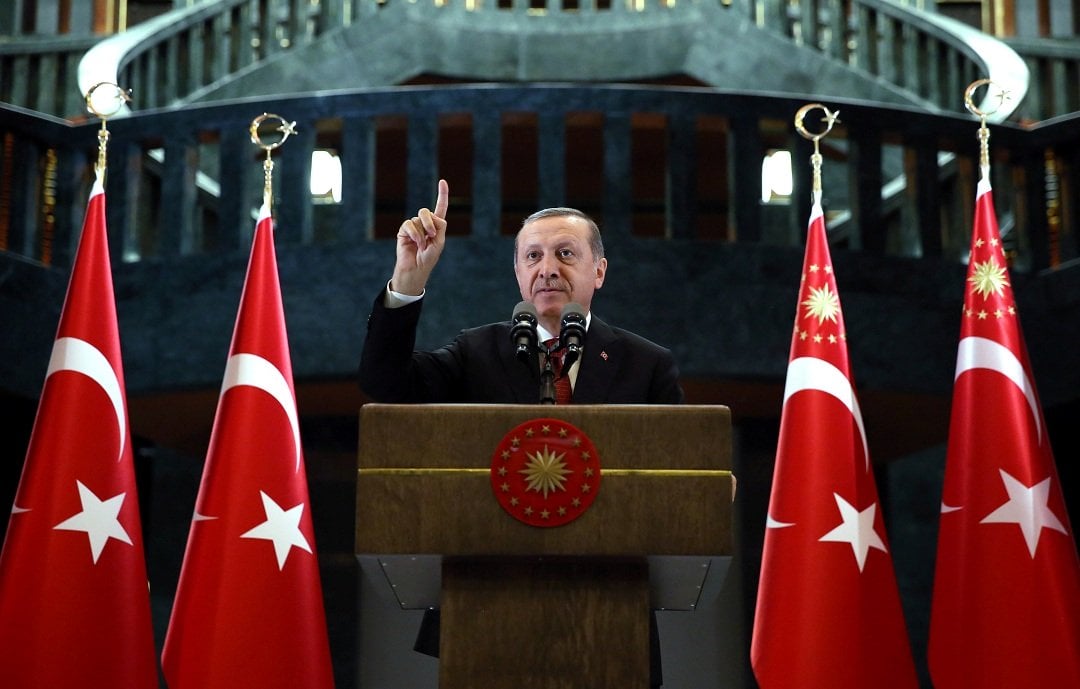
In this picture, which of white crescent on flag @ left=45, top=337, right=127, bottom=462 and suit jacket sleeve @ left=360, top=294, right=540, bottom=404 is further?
white crescent on flag @ left=45, top=337, right=127, bottom=462

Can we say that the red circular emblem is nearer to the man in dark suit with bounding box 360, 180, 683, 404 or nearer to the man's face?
the man in dark suit with bounding box 360, 180, 683, 404

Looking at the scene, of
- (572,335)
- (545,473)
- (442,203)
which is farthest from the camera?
(442,203)

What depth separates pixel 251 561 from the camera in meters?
3.99

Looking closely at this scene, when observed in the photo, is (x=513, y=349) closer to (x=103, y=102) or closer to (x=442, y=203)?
(x=442, y=203)

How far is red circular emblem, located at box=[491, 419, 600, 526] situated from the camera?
2.08 metres

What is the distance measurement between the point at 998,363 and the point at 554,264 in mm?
2073

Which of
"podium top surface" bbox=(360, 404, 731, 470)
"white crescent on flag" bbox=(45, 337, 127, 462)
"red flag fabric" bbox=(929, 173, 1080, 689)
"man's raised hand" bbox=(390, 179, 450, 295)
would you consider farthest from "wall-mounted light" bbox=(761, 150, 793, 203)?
"podium top surface" bbox=(360, 404, 731, 470)

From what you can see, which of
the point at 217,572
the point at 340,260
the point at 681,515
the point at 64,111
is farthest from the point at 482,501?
the point at 64,111

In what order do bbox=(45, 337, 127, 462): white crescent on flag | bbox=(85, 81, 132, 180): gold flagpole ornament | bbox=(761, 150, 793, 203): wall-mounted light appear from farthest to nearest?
bbox=(761, 150, 793, 203): wall-mounted light
bbox=(85, 81, 132, 180): gold flagpole ornament
bbox=(45, 337, 127, 462): white crescent on flag

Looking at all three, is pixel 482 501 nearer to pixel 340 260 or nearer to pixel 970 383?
pixel 970 383

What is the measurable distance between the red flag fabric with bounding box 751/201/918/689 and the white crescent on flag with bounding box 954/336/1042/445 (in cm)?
34

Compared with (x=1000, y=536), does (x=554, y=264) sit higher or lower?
higher

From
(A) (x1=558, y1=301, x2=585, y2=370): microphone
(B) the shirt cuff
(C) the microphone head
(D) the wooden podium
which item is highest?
(B) the shirt cuff

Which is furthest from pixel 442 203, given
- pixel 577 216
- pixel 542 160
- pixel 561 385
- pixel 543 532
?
pixel 542 160
